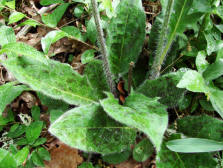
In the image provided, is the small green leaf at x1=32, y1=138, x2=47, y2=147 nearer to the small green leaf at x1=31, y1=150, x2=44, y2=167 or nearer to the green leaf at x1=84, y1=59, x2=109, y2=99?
the small green leaf at x1=31, y1=150, x2=44, y2=167

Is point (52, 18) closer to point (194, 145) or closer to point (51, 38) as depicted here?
point (51, 38)

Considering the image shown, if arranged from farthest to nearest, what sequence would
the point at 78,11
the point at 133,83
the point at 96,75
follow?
1. the point at 78,11
2. the point at 133,83
3. the point at 96,75

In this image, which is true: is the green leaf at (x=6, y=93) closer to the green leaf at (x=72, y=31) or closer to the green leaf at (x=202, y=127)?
the green leaf at (x=72, y=31)

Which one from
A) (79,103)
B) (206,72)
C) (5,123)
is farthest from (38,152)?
(206,72)

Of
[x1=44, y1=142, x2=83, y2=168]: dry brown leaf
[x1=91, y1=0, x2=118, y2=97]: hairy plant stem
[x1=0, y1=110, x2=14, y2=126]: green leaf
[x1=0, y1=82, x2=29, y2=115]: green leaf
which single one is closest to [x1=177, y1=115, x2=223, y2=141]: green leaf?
[x1=91, y1=0, x2=118, y2=97]: hairy plant stem

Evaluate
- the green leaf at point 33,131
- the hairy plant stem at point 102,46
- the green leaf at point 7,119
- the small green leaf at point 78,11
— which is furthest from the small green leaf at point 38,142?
the small green leaf at point 78,11

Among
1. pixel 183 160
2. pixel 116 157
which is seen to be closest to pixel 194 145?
pixel 183 160

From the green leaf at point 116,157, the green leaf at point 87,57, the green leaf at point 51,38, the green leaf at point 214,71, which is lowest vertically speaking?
the green leaf at point 116,157

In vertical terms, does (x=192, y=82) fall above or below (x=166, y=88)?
above
